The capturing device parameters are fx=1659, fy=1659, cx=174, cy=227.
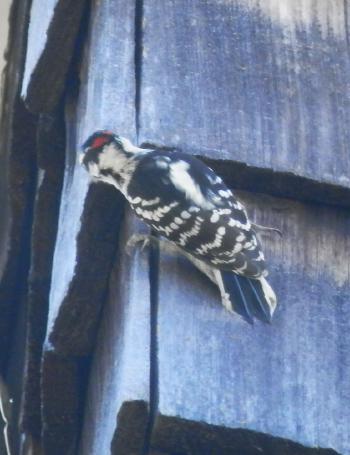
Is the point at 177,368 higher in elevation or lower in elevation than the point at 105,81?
lower

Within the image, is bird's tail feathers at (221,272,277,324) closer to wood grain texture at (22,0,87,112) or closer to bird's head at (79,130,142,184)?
bird's head at (79,130,142,184)

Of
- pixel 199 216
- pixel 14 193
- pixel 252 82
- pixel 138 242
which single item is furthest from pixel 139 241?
pixel 14 193

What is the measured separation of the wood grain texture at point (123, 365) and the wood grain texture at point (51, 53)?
326mm

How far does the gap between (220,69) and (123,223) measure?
0.31 meters

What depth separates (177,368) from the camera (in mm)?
2311

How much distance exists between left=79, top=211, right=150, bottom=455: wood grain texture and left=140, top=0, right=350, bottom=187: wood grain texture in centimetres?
19

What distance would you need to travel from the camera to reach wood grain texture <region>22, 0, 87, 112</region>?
273 centimetres

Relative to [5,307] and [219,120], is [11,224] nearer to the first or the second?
[5,307]

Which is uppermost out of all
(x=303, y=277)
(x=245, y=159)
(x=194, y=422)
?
(x=245, y=159)

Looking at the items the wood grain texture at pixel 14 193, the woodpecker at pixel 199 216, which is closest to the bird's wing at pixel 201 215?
the woodpecker at pixel 199 216

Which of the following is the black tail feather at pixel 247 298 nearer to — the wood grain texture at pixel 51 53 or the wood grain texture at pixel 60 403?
the wood grain texture at pixel 60 403

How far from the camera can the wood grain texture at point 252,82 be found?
2.58 metres

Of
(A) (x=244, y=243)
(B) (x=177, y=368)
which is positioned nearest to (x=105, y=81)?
(A) (x=244, y=243)

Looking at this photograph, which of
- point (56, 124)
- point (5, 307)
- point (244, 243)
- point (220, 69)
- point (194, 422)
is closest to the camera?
point (194, 422)
